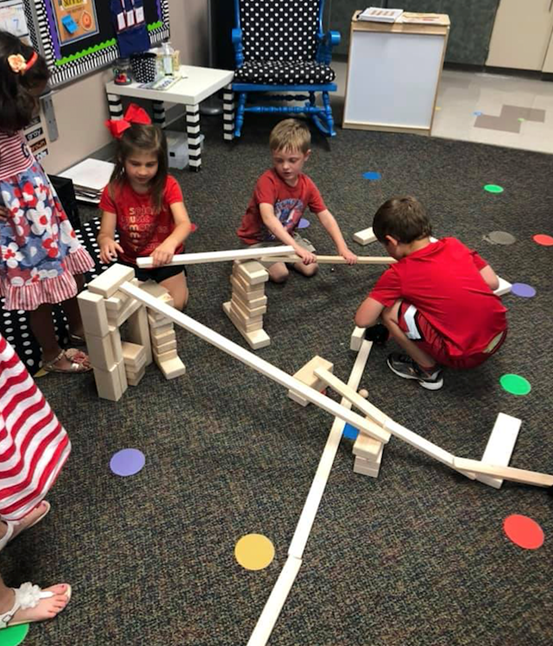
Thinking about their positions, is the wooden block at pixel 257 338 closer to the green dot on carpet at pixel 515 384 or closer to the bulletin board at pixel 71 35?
the green dot on carpet at pixel 515 384

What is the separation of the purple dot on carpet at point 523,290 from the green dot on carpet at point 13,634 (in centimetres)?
170

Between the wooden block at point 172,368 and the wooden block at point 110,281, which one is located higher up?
the wooden block at point 110,281

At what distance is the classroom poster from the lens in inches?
88.5

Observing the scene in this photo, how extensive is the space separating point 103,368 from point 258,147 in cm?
190

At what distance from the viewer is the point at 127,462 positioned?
134cm

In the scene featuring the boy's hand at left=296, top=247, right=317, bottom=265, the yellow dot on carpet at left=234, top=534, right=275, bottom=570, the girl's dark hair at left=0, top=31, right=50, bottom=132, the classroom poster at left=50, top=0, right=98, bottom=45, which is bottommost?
the yellow dot on carpet at left=234, top=534, right=275, bottom=570

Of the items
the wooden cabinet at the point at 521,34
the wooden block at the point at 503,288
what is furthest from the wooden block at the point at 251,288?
the wooden cabinet at the point at 521,34

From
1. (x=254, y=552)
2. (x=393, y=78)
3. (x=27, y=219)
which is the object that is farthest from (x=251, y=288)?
(x=393, y=78)

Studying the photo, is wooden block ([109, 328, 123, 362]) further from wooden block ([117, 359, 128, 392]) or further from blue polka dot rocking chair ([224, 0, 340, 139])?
blue polka dot rocking chair ([224, 0, 340, 139])

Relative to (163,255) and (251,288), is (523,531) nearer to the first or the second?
(251,288)

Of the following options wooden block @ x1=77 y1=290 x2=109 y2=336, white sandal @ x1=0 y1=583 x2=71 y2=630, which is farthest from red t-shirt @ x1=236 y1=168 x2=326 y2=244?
white sandal @ x1=0 y1=583 x2=71 y2=630

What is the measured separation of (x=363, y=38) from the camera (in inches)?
→ 118

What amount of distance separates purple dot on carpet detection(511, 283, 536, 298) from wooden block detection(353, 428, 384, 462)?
0.95 metres

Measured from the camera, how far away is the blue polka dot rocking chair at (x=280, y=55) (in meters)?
2.90
